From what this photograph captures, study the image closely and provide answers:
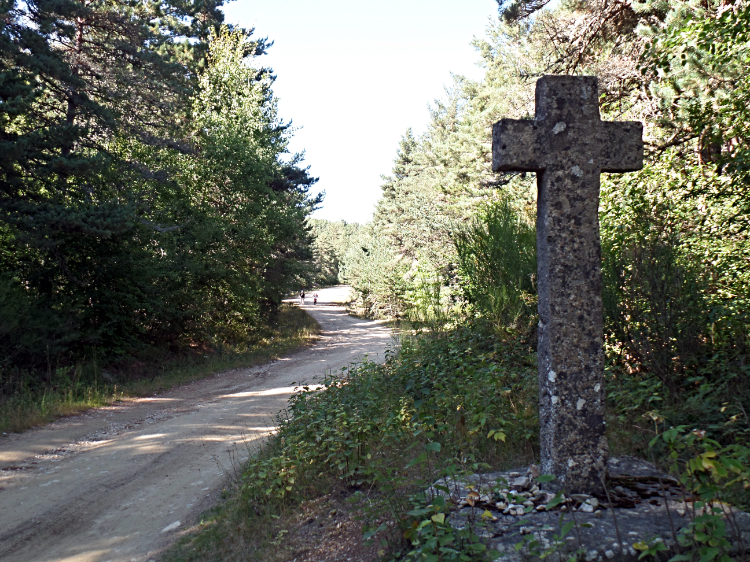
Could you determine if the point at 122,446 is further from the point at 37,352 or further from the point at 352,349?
the point at 352,349

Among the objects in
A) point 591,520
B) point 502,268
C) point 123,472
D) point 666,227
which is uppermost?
point 666,227

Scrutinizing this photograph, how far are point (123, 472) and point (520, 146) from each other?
671 centimetres

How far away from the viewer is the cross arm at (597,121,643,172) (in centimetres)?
411

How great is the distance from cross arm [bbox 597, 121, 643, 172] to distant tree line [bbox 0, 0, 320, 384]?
11233 mm

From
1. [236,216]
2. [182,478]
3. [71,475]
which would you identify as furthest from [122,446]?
[236,216]

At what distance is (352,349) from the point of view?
20656mm

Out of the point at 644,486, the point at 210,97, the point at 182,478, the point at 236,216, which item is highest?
the point at 210,97

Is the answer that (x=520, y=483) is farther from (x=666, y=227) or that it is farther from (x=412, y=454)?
(x=666, y=227)

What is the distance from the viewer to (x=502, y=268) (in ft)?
31.6

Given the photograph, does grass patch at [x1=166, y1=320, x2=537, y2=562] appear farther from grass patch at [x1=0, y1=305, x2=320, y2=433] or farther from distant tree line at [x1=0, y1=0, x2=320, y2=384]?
distant tree line at [x1=0, y1=0, x2=320, y2=384]

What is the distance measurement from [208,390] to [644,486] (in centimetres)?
1161

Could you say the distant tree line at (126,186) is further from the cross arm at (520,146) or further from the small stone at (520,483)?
the small stone at (520,483)

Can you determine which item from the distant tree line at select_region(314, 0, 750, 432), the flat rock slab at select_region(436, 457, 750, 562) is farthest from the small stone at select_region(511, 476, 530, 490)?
the distant tree line at select_region(314, 0, 750, 432)

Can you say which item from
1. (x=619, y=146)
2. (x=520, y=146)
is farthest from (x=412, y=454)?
(x=619, y=146)
